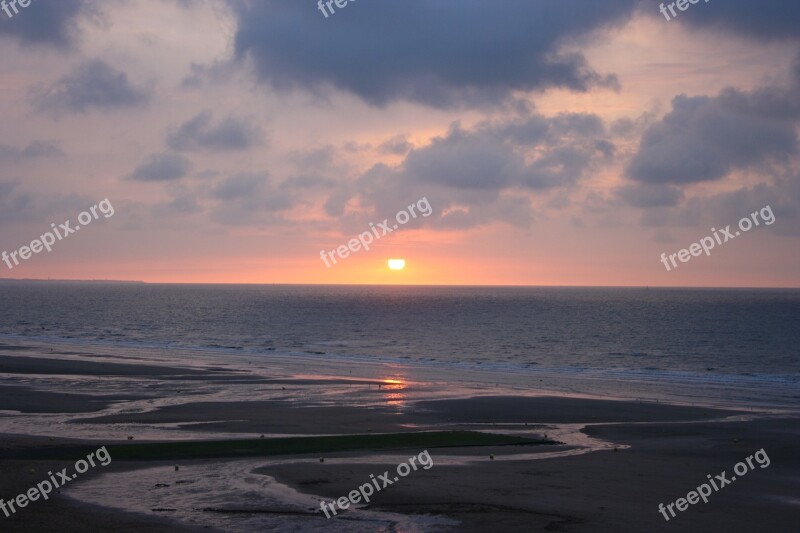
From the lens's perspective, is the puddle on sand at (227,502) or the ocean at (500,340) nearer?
the puddle on sand at (227,502)

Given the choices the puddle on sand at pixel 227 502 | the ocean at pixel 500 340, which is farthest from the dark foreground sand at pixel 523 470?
the ocean at pixel 500 340

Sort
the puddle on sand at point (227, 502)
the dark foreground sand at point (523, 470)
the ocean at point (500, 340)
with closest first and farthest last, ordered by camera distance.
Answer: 1. the puddle on sand at point (227, 502)
2. the dark foreground sand at point (523, 470)
3. the ocean at point (500, 340)

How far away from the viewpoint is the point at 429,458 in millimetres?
21062

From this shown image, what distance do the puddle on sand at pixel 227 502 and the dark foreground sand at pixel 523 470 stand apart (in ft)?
1.25

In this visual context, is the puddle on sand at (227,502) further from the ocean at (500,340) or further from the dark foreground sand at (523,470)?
the ocean at (500,340)

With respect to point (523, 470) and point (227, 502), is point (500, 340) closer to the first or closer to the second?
point (523, 470)

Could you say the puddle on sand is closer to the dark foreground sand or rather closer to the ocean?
the dark foreground sand

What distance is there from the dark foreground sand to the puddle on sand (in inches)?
14.9

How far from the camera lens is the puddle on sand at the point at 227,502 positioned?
48.3ft

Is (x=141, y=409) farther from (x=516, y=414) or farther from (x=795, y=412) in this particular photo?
(x=795, y=412)

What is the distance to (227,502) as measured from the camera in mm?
16125

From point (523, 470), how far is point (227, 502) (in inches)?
284

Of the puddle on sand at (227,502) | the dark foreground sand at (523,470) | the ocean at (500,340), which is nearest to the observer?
the puddle on sand at (227,502)

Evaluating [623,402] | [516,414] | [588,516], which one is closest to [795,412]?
[623,402]
